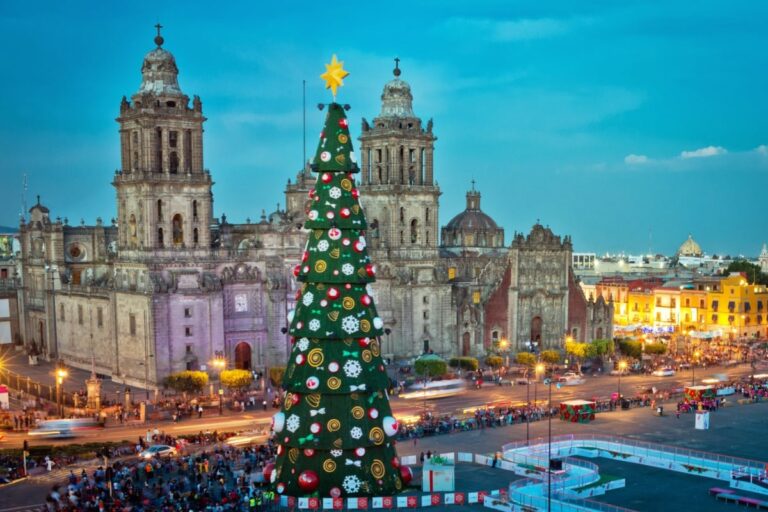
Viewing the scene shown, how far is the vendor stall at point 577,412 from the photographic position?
2292 inches

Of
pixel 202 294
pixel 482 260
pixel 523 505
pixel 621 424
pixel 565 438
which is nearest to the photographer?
pixel 523 505

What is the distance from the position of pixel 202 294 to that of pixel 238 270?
446 centimetres

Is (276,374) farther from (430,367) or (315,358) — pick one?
(315,358)

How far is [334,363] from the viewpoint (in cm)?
2947

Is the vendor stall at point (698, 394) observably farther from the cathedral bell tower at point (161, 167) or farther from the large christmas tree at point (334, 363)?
the large christmas tree at point (334, 363)

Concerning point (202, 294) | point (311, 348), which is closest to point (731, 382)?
point (202, 294)

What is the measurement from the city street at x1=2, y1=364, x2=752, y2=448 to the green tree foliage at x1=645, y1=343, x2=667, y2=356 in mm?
4123

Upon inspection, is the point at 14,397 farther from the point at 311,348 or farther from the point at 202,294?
the point at 311,348

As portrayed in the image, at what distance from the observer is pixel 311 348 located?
97.7 feet

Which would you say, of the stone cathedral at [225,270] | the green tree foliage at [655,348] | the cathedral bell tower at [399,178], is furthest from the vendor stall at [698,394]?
the cathedral bell tower at [399,178]

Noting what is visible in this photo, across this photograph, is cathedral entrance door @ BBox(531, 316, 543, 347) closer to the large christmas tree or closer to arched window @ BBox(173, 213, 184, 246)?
arched window @ BBox(173, 213, 184, 246)

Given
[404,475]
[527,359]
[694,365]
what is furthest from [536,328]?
[404,475]

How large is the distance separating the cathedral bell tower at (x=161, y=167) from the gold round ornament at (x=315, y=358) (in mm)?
43681

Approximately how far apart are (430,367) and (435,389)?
3.44 metres
